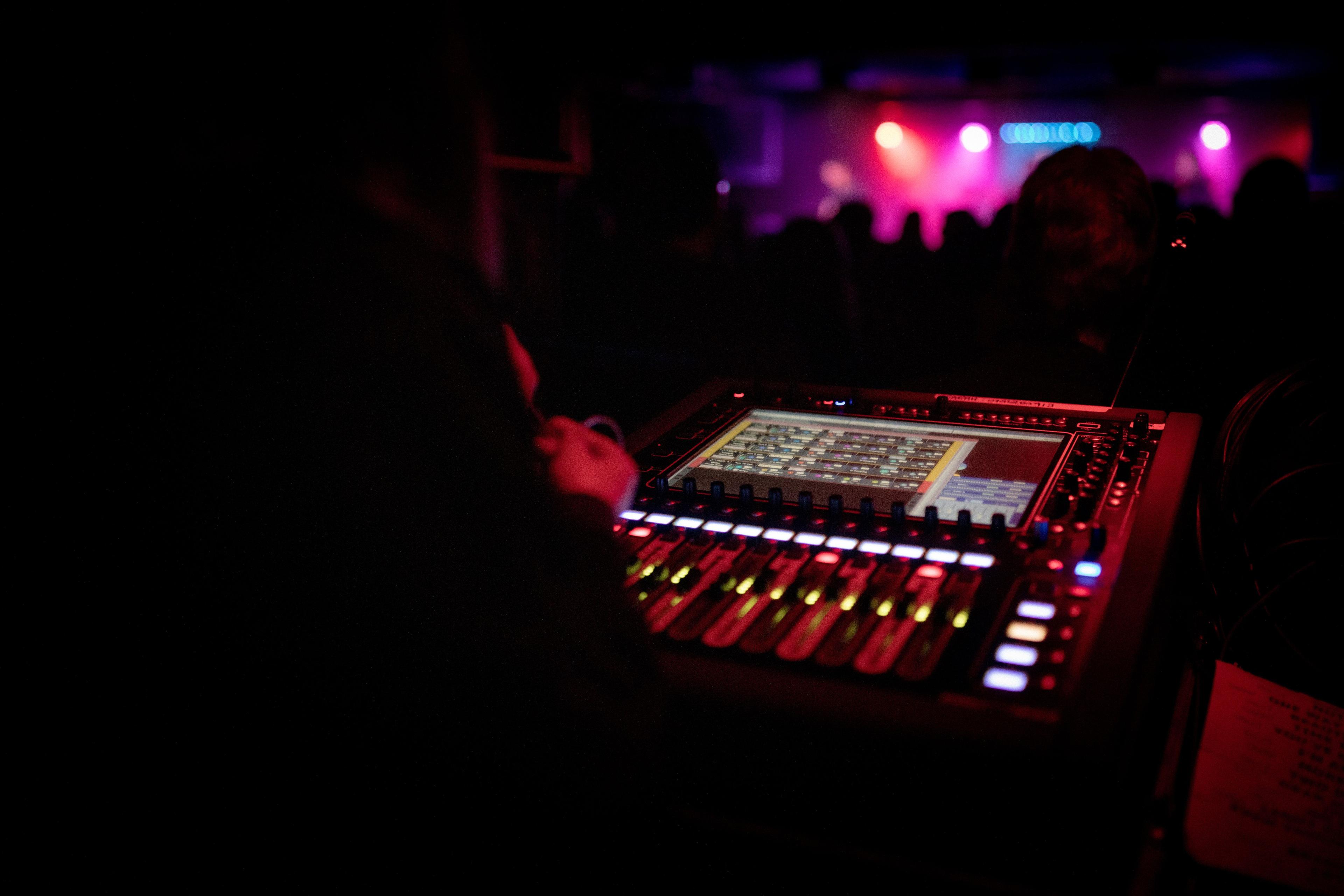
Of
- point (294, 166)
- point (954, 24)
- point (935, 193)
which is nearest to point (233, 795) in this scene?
point (294, 166)

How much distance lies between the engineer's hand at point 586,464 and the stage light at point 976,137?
11233 millimetres

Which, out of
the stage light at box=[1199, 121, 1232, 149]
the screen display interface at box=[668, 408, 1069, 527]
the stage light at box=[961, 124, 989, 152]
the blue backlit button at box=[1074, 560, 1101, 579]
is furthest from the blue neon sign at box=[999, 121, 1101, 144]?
the blue backlit button at box=[1074, 560, 1101, 579]

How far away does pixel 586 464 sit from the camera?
2.81 ft

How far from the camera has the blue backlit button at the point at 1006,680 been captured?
0.73 m

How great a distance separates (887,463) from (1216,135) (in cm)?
1091

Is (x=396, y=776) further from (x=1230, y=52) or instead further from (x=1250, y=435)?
(x=1230, y=52)

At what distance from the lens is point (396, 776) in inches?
27.2

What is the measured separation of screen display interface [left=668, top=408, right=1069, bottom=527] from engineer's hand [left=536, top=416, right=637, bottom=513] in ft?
1.00

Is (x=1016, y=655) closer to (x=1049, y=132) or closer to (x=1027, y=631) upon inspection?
(x=1027, y=631)

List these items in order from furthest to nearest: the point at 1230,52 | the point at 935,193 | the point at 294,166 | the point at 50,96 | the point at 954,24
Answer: the point at 935,193, the point at 1230,52, the point at 954,24, the point at 50,96, the point at 294,166

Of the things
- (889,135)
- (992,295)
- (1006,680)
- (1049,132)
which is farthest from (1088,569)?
(889,135)

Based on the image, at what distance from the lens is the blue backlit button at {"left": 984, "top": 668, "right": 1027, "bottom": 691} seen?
727 millimetres

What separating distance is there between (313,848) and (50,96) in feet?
2.28

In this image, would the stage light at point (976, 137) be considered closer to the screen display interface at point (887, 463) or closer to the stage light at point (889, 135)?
the stage light at point (889, 135)
